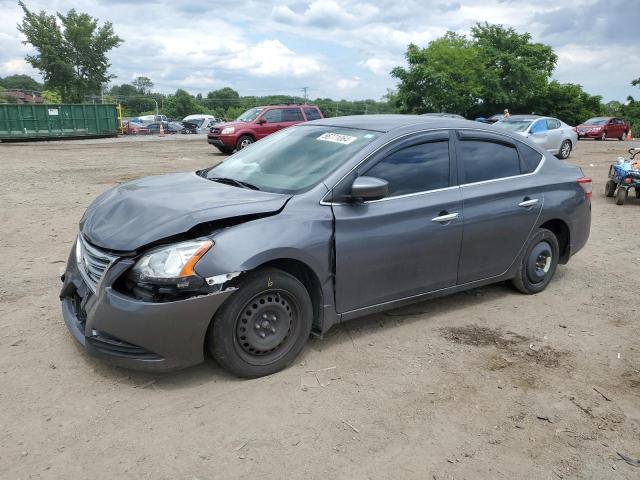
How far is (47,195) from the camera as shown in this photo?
10.2 meters

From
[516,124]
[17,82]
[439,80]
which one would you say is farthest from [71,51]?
[17,82]

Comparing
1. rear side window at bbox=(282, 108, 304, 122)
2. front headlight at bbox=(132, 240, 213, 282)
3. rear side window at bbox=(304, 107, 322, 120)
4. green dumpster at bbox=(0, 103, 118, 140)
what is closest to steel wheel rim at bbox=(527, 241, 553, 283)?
front headlight at bbox=(132, 240, 213, 282)

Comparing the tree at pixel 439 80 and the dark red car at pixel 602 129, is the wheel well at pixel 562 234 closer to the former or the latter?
the dark red car at pixel 602 129

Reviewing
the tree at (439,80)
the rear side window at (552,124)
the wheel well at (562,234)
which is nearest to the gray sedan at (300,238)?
the wheel well at (562,234)

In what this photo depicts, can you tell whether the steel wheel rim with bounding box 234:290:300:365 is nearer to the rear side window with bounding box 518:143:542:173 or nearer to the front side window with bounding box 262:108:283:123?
the rear side window with bounding box 518:143:542:173

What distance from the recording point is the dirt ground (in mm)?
2805

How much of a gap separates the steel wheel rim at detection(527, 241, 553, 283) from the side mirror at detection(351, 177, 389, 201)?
6.95 feet

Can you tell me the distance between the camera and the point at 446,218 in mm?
4312

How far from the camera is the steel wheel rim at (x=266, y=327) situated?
11.3 ft

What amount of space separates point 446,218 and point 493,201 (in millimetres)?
611

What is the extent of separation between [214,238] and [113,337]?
0.83 metres

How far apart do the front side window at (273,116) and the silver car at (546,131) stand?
741cm

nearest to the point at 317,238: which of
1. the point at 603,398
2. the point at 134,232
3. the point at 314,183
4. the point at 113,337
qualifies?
the point at 314,183

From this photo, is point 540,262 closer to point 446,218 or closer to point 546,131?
point 446,218
